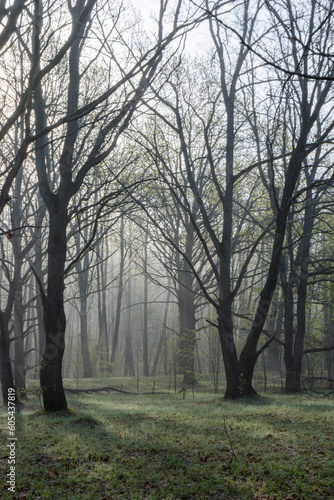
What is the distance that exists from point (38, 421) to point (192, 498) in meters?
3.80

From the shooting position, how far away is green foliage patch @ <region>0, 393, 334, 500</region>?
3.99m

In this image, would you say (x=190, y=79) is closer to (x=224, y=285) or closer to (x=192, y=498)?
(x=224, y=285)

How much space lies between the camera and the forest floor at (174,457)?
13.1ft

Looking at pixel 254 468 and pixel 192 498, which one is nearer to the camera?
pixel 192 498

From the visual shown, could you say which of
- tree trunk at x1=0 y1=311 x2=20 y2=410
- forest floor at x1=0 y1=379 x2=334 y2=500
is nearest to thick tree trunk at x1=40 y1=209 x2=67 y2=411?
forest floor at x1=0 y1=379 x2=334 y2=500

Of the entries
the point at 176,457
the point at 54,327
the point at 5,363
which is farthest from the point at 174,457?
the point at 5,363

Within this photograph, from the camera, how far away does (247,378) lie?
9.48 metres

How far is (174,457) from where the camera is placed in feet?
15.8

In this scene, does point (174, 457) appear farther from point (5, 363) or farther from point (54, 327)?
point (5, 363)

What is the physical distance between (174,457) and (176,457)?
2 cm

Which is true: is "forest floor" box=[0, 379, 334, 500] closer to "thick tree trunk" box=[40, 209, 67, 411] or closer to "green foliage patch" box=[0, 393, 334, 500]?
"green foliage patch" box=[0, 393, 334, 500]

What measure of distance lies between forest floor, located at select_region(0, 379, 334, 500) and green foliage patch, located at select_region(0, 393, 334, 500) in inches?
0.4

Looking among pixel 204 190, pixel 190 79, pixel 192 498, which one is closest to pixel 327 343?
pixel 204 190

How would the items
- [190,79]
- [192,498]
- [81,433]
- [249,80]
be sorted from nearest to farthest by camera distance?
[192,498], [81,433], [249,80], [190,79]
